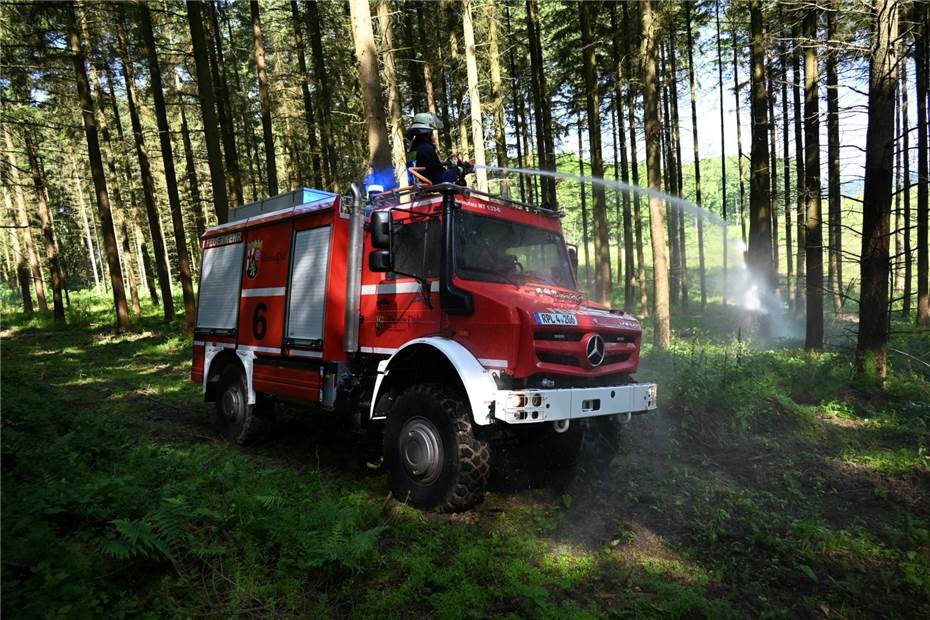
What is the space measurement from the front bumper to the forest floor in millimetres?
1103

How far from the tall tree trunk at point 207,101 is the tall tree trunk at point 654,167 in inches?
426

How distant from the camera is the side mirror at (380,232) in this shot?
16.3ft

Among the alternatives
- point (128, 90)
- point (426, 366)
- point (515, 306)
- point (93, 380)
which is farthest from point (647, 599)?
point (128, 90)

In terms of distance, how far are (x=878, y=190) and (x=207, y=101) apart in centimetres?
1445

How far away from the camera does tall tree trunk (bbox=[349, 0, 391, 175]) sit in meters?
9.12

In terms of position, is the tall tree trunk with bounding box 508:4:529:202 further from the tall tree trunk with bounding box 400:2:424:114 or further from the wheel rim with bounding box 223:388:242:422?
the wheel rim with bounding box 223:388:242:422

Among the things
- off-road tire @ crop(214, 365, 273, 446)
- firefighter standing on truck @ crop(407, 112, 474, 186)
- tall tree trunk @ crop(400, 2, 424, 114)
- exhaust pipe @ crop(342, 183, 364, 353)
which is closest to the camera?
exhaust pipe @ crop(342, 183, 364, 353)

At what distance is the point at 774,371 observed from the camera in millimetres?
10438

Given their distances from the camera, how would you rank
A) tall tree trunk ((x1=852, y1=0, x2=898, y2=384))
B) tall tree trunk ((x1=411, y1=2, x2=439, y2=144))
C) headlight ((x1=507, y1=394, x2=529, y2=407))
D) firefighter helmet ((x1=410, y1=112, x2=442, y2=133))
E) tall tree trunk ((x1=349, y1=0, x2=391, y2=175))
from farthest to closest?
1. tall tree trunk ((x1=411, y1=2, x2=439, y2=144))
2. tall tree trunk ((x1=349, y1=0, x2=391, y2=175))
3. tall tree trunk ((x1=852, y1=0, x2=898, y2=384))
4. firefighter helmet ((x1=410, y1=112, x2=442, y2=133))
5. headlight ((x1=507, y1=394, x2=529, y2=407))

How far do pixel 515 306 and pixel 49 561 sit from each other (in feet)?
11.9

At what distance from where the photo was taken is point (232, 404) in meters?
7.69

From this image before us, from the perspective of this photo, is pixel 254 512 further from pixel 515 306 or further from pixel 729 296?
pixel 729 296

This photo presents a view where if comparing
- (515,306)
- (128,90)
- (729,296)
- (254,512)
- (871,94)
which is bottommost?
(729,296)

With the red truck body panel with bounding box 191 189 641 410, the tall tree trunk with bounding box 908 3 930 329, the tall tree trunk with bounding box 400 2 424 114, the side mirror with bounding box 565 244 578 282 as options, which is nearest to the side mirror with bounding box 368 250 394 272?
the red truck body panel with bounding box 191 189 641 410
